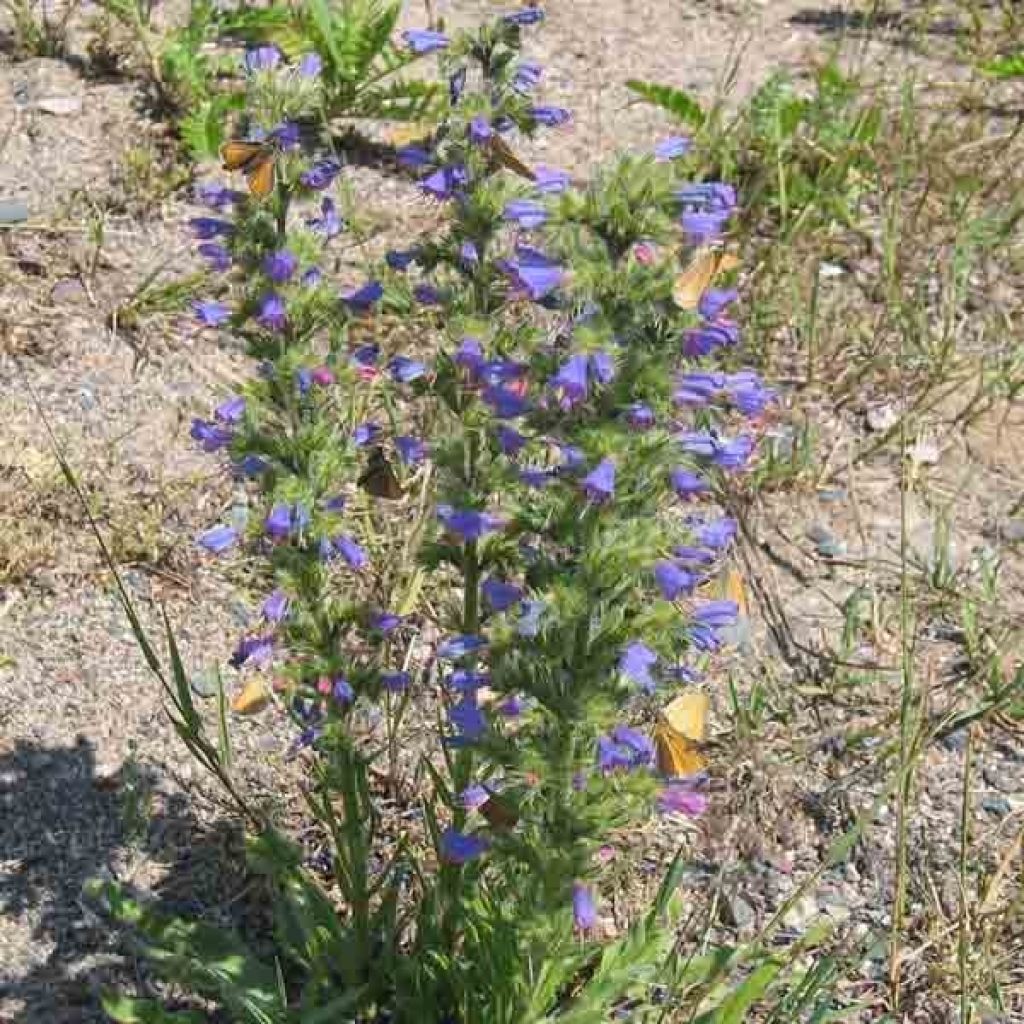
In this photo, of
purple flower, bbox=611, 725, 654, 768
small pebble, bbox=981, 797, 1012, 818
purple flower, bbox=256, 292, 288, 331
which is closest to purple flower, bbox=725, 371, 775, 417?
purple flower, bbox=611, 725, 654, 768

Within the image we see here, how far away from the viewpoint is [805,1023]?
3.31 m

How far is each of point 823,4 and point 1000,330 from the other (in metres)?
2.28

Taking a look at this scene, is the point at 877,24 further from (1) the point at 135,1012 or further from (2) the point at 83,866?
(1) the point at 135,1012

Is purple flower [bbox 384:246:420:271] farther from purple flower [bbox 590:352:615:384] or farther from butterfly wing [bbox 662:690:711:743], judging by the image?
butterfly wing [bbox 662:690:711:743]

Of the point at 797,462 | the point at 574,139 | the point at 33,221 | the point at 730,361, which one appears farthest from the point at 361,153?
the point at 797,462

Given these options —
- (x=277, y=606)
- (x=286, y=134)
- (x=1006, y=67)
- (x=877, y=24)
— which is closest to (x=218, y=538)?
(x=277, y=606)

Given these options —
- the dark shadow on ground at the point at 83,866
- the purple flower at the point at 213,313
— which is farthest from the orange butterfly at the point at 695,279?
the dark shadow on ground at the point at 83,866

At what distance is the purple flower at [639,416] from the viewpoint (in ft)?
6.38

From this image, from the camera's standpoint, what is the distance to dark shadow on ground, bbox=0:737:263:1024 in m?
3.25

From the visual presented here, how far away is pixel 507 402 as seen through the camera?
2115mm

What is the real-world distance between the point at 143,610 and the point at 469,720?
1864 millimetres

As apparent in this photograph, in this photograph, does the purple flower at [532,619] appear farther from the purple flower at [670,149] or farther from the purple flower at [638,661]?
the purple flower at [670,149]

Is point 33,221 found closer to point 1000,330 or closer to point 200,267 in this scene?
point 200,267

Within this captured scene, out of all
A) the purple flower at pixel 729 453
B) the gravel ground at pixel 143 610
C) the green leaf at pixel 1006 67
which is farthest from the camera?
the green leaf at pixel 1006 67
